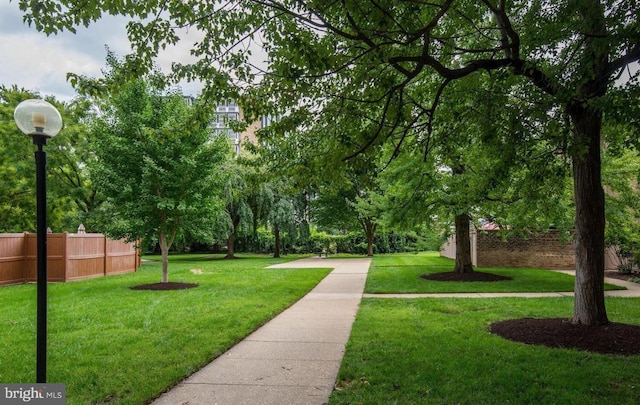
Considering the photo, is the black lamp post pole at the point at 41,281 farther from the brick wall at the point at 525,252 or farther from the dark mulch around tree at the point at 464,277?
the brick wall at the point at 525,252

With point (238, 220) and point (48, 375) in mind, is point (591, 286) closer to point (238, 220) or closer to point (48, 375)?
point (48, 375)

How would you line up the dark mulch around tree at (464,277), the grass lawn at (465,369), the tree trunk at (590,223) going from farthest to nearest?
1. the dark mulch around tree at (464,277)
2. the tree trunk at (590,223)
3. the grass lawn at (465,369)

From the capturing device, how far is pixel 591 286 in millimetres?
6117

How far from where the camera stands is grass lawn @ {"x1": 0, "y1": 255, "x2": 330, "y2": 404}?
14.6 ft

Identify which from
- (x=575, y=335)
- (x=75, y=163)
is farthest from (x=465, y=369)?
(x=75, y=163)

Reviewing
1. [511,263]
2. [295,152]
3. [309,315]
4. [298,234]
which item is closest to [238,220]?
[298,234]

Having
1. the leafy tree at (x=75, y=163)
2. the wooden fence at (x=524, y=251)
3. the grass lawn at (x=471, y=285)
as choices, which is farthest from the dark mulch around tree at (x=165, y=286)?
the wooden fence at (x=524, y=251)

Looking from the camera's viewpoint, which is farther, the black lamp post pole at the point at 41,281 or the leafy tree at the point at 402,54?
the leafy tree at the point at 402,54

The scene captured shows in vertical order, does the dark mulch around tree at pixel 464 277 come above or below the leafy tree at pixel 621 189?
below

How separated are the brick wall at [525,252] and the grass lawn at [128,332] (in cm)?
910

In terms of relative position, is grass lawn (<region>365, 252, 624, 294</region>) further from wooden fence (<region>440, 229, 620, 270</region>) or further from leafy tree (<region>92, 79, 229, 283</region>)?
leafy tree (<region>92, 79, 229, 283</region>)

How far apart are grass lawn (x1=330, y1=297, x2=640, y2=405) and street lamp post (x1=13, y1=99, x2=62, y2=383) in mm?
→ 2458

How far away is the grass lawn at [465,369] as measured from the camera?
394 centimetres

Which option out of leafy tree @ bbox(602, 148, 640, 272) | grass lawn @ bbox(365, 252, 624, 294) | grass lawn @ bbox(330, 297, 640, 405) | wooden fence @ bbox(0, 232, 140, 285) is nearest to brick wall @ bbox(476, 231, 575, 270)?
grass lawn @ bbox(365, 252, 624, 294)
